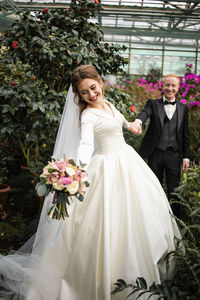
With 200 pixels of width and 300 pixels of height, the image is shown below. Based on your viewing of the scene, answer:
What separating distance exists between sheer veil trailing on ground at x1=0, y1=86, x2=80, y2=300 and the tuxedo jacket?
3.05 feet

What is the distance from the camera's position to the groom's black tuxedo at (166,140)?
108 inches

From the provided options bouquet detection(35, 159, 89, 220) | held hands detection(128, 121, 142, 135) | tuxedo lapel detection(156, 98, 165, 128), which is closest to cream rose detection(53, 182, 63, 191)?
bouquet detection(35, 159, 89, 220)

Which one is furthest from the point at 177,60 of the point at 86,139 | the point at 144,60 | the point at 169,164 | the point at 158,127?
the point at 86,139

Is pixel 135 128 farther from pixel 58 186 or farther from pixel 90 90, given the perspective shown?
pixel 58 186

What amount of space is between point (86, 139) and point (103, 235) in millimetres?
614

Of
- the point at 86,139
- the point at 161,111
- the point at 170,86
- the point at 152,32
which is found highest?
the point at 152,32

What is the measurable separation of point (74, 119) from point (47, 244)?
96 centimetres

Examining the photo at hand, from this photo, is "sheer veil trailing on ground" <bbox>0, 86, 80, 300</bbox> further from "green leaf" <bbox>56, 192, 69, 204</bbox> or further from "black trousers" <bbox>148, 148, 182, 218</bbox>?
"black trousers" <bbox>148, 148, 182, 218</bbox>

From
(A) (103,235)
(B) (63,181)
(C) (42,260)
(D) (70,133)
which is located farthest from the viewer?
(D) (70,133)

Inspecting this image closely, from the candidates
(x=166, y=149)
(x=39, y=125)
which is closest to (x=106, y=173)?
(x=39, y=125)

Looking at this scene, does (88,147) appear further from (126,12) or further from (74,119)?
(126,12)

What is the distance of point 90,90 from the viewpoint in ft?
6.17

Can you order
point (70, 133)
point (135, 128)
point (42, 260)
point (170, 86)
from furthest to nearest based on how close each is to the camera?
point (170, 86) → point (135, 128) → point (70, 133) → point (42, 260)

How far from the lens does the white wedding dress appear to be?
165cm
